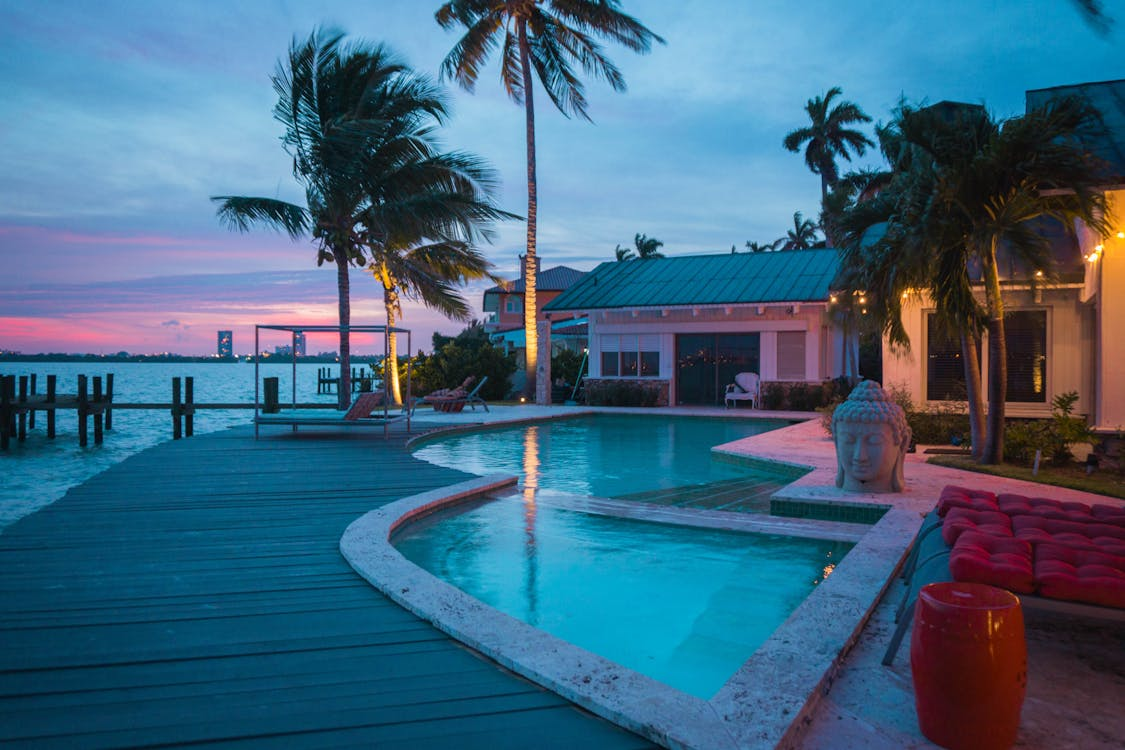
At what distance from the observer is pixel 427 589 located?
4348mm

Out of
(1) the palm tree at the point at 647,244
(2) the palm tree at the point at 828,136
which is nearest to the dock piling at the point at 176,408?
(2) the palm tree at the point at 828,136

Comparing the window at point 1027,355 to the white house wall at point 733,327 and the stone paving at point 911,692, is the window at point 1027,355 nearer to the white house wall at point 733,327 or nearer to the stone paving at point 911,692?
the white house wall at point 733,327

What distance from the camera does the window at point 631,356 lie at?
23.6 meters

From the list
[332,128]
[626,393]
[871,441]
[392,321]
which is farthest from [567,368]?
[871,441]

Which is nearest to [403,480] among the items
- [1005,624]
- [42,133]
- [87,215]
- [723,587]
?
[723,587]

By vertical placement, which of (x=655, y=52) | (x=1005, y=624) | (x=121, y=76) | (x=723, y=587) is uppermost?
(x=655, y=52)

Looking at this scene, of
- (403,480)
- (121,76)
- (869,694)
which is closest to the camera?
(869,694)

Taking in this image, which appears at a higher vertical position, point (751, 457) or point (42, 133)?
point (42, 133)

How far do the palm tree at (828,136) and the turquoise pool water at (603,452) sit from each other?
73.0ft

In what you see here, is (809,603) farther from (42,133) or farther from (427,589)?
(42,133)

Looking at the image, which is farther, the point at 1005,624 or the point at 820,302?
the point at 820,302

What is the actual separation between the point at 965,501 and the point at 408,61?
1953 centimetres

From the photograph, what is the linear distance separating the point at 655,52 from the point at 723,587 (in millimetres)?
20019

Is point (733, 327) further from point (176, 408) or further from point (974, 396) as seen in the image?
point (176, 408)
